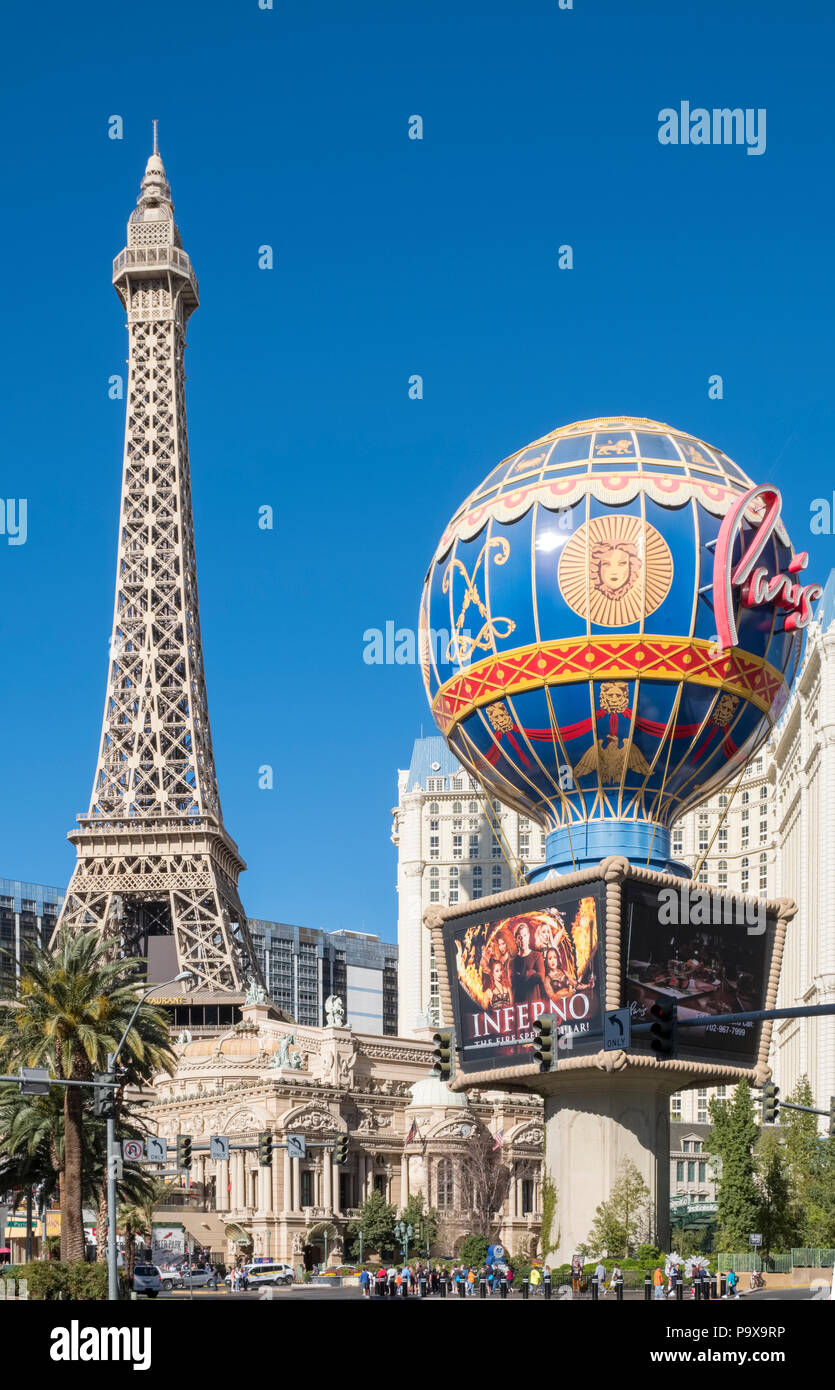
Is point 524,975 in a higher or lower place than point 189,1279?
higher

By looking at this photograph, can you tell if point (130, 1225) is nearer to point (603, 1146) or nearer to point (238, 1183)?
point (238, 1183)

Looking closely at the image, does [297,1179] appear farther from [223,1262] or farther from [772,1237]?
[772,1237]

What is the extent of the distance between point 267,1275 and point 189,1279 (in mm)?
5269

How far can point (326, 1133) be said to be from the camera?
89.9 metres

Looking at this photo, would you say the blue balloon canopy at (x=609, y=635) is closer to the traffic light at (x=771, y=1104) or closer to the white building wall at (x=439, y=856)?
the traffic light at (x=771, y=1104)

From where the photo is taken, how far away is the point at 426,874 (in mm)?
164250

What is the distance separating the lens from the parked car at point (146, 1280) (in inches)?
2355

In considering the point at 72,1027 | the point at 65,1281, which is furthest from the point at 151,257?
the point at 65,1281

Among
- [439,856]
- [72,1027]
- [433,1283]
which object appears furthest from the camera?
[439,856]

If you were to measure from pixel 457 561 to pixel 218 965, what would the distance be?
182 ft

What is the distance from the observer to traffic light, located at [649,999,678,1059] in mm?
30016
